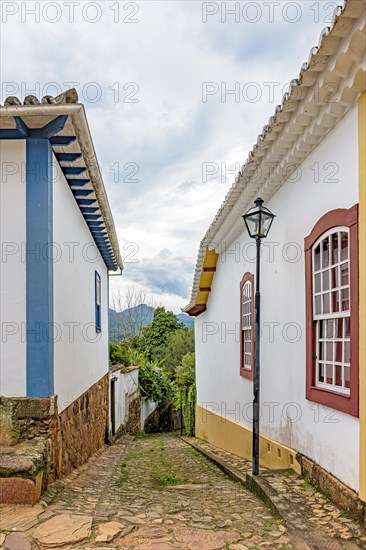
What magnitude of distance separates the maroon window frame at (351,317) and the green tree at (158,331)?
1059 inches

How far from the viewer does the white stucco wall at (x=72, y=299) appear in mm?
6422

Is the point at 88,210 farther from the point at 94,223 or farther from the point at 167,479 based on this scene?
the point at 167,479

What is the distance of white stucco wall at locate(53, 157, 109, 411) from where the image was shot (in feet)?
21.1

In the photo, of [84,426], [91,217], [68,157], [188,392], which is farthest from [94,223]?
[188,392]

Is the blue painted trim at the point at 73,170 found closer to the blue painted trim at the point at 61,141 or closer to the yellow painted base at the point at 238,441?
the blue painted trim at the point at 61,141

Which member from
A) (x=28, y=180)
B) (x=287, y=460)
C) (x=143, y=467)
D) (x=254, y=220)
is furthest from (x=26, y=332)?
(x=143, y=467)

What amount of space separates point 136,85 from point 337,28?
4.06 metres

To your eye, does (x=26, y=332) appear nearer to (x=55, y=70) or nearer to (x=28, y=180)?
(x=28, y=180)

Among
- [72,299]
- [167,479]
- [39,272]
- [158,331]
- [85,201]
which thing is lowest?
[167,479]

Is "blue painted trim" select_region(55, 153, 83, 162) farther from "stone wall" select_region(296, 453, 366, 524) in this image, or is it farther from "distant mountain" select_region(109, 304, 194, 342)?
"distant mountain" select_region(109, 304, 194, 342)

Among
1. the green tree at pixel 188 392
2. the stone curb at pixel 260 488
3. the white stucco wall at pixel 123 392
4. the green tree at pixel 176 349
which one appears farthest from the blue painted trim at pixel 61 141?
the green tree at pixel 176 349

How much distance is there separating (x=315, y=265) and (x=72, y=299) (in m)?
3.71

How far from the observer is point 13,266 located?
5789 millimetres

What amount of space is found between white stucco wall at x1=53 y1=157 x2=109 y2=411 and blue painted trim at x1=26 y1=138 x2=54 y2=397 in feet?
1.36
